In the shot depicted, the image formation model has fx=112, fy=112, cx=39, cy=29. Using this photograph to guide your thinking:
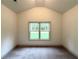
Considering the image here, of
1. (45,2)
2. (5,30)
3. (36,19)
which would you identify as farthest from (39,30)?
(5,30)

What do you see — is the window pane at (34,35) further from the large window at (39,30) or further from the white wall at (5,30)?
the white wall at (5,30)

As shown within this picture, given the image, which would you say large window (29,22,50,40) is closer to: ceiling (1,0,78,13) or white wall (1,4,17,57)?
ceiling (1,0,78,13)

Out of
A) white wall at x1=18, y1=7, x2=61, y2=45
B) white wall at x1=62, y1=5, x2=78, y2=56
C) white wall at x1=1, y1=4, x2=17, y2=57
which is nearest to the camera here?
white wall at x1=1, y1=4, x2=17, y2=57

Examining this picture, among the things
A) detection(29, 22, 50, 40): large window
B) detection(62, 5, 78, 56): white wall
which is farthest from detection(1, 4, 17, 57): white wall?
detection(62, 5, 78, 56): white wall

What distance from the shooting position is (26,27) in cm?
835

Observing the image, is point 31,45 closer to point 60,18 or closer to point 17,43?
point 17,43

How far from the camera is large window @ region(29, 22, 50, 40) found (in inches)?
331

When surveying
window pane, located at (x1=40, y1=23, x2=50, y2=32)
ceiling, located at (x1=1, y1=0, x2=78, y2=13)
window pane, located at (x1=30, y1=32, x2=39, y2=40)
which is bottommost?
window pane, located at (x1=30, y1=32, x2=39, y2=40)

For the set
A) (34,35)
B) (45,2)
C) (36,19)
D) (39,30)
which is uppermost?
(45,2)

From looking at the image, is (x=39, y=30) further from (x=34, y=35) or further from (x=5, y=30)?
(x=5, y=30)

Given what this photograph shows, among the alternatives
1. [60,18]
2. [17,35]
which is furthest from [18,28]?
[60,18]

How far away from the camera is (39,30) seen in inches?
331

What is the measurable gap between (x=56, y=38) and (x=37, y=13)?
235 cm

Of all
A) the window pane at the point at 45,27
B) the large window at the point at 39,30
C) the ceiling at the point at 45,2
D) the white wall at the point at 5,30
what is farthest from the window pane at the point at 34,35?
the white wall at the point at 5,30
